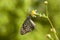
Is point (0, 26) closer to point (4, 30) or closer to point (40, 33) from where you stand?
point (4, 30)

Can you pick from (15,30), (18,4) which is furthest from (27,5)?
(15,30)

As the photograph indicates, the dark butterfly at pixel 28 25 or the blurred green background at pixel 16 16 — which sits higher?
the dark butterfly at pixel 28 25

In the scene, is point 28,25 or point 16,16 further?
point 16,16

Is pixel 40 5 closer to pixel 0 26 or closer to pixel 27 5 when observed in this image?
pixel 27 5

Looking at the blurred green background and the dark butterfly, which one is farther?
the blurred green background

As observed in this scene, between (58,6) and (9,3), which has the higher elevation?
(9,3)

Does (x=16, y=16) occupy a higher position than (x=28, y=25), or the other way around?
(x=28, y=25)

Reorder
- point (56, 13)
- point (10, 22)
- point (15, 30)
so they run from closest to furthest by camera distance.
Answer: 1. point (15, 30)
2. point (10, 22)
3. point (56, 13)

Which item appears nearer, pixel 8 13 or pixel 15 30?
pixel 15 30

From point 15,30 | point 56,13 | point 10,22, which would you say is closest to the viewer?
point 15,30

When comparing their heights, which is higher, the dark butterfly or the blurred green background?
the dark butterfly

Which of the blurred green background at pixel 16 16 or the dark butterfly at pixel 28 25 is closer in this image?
the dark butterfly at pixel 28 25
